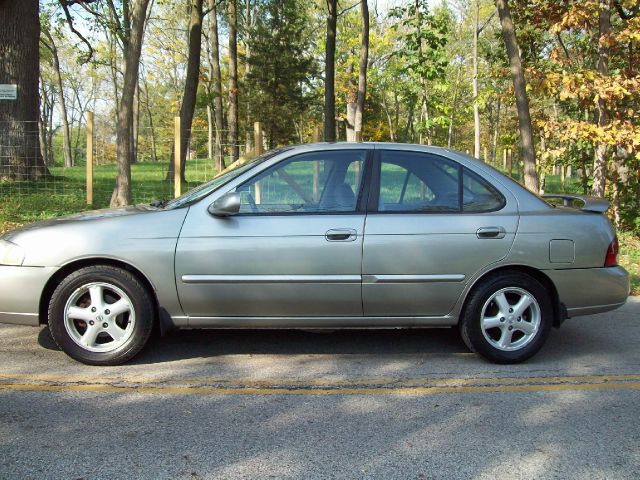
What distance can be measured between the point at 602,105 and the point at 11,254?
10.2 meters

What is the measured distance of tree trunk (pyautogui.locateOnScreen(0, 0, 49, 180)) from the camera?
13.0 m

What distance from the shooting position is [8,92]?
12.7m

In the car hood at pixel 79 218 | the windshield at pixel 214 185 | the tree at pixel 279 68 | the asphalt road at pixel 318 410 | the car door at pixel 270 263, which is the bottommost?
the asphalt road at pixel 318 410

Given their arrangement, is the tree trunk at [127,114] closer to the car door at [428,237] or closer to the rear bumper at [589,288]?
the car door at [428,237]

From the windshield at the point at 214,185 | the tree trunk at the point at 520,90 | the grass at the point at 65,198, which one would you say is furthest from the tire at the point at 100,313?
the tree trunk at the point at 520,90

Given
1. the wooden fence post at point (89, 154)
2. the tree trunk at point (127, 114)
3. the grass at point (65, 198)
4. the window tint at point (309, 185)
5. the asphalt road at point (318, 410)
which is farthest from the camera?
the wooden fence post at point (89, 154)

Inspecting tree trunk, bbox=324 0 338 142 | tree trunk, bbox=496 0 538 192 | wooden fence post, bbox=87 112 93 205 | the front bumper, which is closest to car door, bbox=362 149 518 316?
the front bumper

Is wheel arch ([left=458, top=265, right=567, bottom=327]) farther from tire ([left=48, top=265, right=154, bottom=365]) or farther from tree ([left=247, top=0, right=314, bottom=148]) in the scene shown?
tree ([left=247, top=0, right=314, bottom=148])

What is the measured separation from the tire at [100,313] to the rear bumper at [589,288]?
3146 millimetres

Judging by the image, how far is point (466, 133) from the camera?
218ft

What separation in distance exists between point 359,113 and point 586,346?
10.2 m

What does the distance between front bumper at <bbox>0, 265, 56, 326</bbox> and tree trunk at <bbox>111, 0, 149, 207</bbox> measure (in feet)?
23.6

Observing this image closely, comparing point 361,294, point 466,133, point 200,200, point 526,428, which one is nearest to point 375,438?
point 526,428

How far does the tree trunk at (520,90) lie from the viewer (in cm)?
1112
